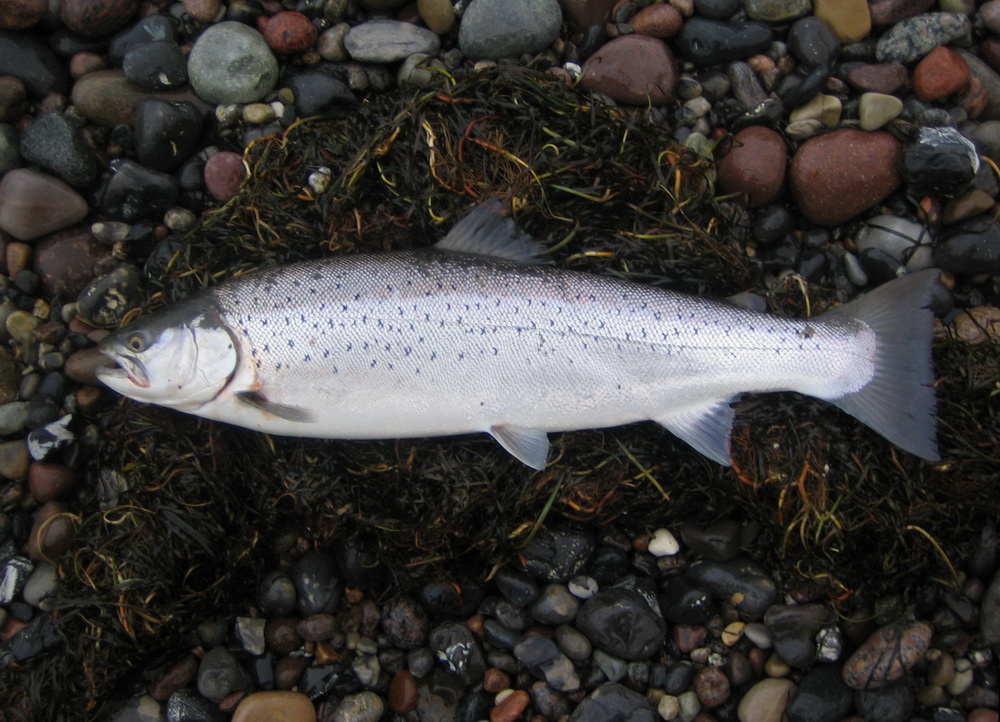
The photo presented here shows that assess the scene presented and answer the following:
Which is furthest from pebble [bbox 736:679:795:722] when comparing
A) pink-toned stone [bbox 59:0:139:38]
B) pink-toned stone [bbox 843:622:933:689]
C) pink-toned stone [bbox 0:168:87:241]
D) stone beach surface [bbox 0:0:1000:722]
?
pink-toned stone [bbox 59:0:139:38]

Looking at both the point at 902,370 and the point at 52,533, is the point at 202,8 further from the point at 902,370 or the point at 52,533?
the point at 902,370

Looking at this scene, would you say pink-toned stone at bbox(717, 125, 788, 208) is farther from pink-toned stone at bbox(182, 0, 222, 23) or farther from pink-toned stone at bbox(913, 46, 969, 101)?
pink-toned stone at bbox(182, 0, 222, 23)

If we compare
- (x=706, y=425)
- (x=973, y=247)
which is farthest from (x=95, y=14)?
(x=973, y=247)

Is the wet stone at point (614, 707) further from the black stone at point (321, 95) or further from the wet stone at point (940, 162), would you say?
the black stone at point (321, 95)

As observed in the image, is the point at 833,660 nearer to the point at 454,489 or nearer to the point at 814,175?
the point at 454,489

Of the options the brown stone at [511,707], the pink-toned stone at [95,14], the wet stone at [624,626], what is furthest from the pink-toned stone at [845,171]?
the pink-toned stone at [95,14]

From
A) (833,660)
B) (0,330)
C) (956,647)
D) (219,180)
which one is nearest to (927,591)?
(956,647)
